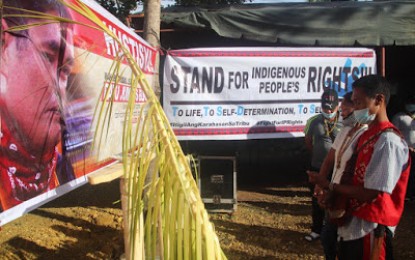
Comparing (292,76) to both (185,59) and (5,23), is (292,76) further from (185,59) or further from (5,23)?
(5,23)

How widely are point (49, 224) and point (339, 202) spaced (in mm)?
3885

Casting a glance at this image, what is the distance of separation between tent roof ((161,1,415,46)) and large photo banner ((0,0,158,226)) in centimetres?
272

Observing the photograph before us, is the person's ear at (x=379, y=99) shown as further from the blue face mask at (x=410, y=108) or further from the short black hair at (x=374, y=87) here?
the blue face mask at (x=410, y=108)

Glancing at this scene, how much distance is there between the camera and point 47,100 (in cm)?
186

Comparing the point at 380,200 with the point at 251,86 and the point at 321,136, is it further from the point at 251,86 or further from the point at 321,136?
the point at 251,86

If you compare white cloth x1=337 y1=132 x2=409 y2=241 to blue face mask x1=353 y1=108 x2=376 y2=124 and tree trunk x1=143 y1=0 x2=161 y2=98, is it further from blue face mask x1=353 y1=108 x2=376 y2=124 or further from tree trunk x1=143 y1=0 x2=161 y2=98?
tree trunk x1=143 y1=0 x2=161 y2=98

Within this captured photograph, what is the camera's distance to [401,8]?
508 cm

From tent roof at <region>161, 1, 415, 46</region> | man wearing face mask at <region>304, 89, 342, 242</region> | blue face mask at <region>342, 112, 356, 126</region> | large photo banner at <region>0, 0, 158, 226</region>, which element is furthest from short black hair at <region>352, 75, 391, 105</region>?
tent roof at <region>161, 1, 415, 46</region>

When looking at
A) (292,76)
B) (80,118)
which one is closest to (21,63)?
(80,118)

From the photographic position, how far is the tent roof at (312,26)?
502 cm

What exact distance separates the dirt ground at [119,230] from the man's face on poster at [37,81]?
2.15 m

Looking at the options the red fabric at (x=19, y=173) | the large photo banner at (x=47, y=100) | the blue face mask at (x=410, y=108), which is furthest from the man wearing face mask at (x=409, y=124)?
the red fabric at (x=19, y=173)

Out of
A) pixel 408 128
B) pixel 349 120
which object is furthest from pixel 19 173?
pixel 408 128

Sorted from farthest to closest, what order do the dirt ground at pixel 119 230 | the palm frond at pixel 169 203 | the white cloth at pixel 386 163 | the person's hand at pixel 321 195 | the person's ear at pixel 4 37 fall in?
the dirt ground at pixel 119 230 < the person's hand at pixel 321 195 < the white cloth at pixel 386 163 < the person's ear at pixel 4 37 < the palm frond at pixel 169 203
